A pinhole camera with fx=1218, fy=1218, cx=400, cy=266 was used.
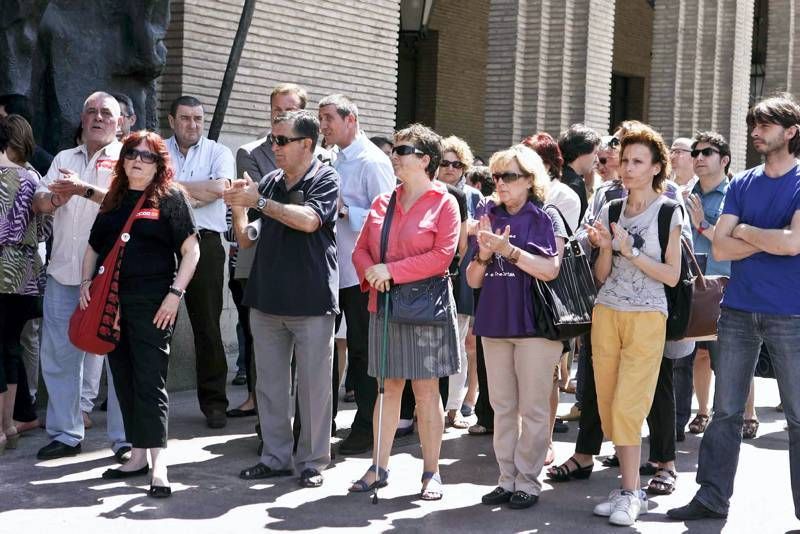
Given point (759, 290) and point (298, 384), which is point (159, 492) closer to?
point (298, 384)

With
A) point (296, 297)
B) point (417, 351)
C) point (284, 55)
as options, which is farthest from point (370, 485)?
point (284, 55)

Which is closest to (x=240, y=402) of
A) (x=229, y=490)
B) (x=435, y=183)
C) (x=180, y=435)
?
(x=180, y=435)

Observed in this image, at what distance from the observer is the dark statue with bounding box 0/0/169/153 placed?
29.7 ft

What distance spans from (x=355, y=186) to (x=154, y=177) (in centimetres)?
167

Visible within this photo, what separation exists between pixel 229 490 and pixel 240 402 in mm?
2944

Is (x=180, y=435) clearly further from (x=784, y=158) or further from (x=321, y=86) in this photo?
(x=321, y=86)

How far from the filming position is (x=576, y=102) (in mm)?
16844

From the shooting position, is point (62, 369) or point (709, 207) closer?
point (62, 369)

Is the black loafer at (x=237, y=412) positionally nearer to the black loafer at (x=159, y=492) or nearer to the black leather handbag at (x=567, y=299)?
the black loafer at (x=159, y=492)

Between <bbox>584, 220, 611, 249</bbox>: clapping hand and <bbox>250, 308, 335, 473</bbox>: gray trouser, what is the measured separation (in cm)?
161

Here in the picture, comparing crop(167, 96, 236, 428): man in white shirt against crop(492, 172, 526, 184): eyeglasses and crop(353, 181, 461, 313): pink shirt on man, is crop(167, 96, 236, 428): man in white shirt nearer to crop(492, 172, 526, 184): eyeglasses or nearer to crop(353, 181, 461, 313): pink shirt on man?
crop(353, 181, 461, 313): pink shirt on man

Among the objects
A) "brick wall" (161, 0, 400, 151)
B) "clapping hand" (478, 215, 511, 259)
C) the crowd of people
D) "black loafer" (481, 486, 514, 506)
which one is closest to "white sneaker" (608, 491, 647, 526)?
the crowd of people

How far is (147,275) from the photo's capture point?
6.69 metres

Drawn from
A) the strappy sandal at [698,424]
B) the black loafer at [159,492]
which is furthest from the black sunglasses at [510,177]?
the strappy sandal at [698,424]
